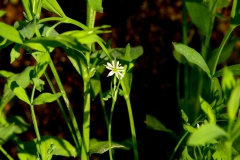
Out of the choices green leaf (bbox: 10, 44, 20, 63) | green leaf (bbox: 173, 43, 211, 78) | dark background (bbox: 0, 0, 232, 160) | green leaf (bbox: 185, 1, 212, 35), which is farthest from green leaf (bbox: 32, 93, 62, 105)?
dark background (bbox: 0, 0, 232, 160)

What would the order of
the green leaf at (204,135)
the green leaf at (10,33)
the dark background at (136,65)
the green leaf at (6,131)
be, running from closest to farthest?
the green leaf at (204,135) → the green leaf at (10,33) → the green leaf at (6,131) → the dark background at (136,65)

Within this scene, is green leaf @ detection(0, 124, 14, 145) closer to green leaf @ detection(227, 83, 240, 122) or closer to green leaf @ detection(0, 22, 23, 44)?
green leaf @ detection(0, 22, 23, 44)

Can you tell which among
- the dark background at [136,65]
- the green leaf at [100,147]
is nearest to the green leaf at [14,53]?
the green leaf at [100,147]

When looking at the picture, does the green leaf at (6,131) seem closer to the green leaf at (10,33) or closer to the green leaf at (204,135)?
the green leaf at (10,33)

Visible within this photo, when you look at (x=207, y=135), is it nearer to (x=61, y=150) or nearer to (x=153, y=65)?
(x=61, y=150)

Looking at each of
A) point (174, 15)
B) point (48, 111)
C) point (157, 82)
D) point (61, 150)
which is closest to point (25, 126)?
point (61, 150)
